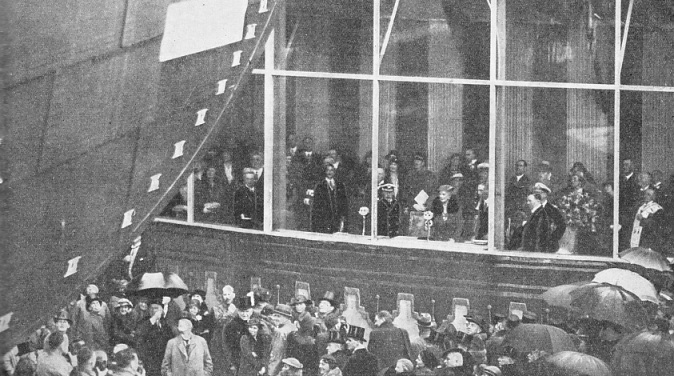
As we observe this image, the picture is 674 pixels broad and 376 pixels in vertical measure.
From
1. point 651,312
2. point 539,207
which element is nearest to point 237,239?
point 539,207

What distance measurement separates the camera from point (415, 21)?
4.32m

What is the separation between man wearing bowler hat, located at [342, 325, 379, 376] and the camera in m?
4.49

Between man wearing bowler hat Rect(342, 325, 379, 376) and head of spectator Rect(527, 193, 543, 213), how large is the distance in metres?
0.90

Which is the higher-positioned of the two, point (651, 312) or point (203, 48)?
point (203, 48)

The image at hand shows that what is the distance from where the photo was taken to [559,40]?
424cm

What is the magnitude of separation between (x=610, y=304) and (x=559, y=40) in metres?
1.11

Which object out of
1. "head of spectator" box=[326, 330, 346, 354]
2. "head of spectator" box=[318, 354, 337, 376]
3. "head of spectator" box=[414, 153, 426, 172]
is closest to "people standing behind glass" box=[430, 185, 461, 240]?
"head of spectator" box=[414, 153, 426, 172]

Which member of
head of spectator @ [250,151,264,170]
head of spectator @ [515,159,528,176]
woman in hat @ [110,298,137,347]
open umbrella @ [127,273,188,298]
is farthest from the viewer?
woman in hat @ [110,298,137,347]

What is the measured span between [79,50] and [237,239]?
3.43 feet

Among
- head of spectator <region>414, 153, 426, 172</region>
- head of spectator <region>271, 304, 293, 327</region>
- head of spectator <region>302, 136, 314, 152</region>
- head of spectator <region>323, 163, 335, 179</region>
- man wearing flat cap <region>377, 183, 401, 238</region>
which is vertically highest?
head of spectator <region>302, 136, 314, 152</region>

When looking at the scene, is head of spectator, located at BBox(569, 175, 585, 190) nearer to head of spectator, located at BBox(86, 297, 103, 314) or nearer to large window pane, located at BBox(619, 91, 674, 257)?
large window pane, located at BBox(619, 91, 674, 257)

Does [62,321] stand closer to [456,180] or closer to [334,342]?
[334,342]

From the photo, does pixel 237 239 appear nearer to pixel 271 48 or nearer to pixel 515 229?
pixel 271 48

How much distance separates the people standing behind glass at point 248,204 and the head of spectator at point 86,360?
0.94 m
